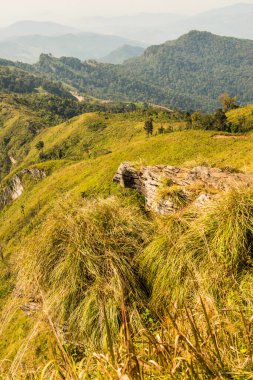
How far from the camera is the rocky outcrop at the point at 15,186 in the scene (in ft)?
263

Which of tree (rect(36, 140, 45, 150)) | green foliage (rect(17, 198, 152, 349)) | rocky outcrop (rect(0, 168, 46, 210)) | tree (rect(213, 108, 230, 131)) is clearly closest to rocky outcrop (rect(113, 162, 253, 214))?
green foliage (rect(17, 198, 152, 349))

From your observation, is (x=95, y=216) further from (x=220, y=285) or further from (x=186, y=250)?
(x=220, y=285)

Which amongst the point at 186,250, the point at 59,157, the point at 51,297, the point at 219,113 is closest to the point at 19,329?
the point at 51,297

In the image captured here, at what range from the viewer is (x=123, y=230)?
7.00 meters

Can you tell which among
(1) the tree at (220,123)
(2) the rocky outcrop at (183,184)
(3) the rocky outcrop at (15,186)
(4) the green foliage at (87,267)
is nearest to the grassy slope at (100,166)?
(4) the green foliage at (87,267)

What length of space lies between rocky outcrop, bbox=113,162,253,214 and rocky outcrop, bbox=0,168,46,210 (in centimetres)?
5648

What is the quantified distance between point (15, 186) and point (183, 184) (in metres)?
80.6

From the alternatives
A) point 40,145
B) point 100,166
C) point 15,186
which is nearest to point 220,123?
point 100,166

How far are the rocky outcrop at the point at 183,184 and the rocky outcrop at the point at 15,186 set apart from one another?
185 feet

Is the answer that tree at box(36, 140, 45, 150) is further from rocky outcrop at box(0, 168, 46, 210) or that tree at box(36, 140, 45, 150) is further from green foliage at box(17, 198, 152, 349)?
green foliage at box(17, 198, 152, 349)

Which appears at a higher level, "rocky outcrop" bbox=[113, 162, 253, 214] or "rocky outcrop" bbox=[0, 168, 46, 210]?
"rocky outcrop" bbox=[113, 162, 253, 214]

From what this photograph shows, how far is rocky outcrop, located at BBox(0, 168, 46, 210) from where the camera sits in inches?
3162

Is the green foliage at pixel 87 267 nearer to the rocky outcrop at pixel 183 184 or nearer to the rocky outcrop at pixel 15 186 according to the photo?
the rocky outcrop at pixel 183 184

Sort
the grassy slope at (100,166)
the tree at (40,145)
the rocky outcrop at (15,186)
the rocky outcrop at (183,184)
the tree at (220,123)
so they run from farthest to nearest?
the tree at (40,145), the rocky outcrop at (15,186), the tree at (220,123), the grassy slope at (100,166), the rocky outcrop at (183,184)
